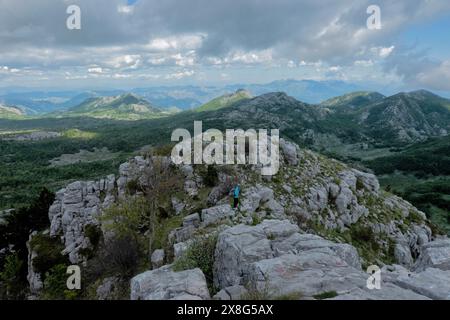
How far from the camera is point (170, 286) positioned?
1380 centimetres

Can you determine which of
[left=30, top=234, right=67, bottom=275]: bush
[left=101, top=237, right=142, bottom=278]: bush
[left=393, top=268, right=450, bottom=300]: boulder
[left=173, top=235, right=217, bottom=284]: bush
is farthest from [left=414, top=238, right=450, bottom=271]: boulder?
[left=30, top=234, right=67, bottom=275]: bush

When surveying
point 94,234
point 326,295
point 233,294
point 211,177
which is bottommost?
point 94,234

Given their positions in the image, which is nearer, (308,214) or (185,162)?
(308,214)

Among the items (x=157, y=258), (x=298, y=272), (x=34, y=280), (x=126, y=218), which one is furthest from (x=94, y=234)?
(x=298, y=272)

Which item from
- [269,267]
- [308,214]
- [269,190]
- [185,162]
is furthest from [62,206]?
[269,267]

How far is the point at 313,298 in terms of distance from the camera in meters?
11.9

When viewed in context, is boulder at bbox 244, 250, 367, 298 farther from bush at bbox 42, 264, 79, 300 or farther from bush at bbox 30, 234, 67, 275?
bush at bbox 30, 234, 67, 275

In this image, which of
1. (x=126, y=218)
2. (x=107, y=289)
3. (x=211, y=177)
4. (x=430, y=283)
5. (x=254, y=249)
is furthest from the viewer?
(x=211, y=177)

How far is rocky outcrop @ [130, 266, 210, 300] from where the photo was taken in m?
13.2

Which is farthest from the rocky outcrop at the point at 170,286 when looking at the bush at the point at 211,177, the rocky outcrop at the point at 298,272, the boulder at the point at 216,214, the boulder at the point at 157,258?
the bush at the point at 211,177

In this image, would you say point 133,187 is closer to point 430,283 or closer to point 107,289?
point 107,289
